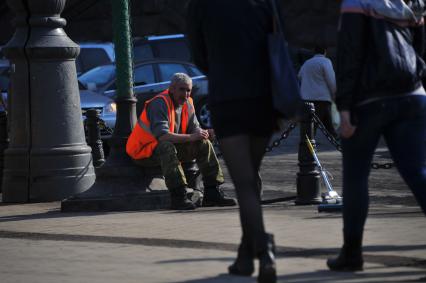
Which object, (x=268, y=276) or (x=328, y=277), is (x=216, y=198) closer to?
(x=328, y=277)

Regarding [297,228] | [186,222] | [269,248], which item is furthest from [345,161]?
[186,222]

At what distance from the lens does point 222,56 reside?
6188 millimetres

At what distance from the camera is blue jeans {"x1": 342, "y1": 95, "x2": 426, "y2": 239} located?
20.4 ft

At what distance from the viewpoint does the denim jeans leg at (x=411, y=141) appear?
20.6 feet

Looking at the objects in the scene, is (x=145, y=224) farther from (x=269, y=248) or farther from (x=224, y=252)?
(x=269, y=248)

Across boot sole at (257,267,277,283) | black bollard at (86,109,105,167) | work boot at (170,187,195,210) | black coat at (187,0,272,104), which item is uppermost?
black coat at (187,0,272,104)

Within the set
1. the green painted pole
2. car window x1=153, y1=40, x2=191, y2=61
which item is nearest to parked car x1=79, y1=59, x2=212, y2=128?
car window x1=153, y1=40, x2=191, y2=61

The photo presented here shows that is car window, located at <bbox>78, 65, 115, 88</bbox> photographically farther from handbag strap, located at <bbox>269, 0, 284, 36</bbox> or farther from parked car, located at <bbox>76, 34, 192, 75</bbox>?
handbag strap, located at <bbox>269, 0, 284, 36</bbox>

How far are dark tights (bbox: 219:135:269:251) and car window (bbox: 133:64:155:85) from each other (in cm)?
1540

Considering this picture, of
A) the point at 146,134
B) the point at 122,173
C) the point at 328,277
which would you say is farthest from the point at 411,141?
the point at 122,173

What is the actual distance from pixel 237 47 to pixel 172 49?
66.8ft

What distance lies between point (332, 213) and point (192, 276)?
3230 mm

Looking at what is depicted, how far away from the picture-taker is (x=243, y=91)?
612cm

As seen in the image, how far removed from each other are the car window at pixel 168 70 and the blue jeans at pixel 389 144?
15589 mm
